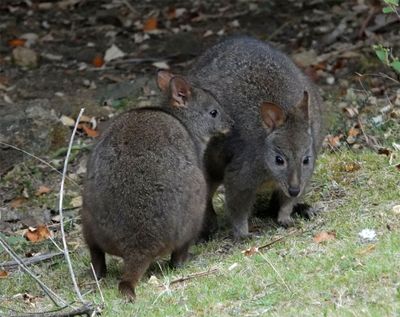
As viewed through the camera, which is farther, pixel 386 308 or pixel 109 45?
pixel 109 45

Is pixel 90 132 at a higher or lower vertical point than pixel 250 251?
lower

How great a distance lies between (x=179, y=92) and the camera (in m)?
7.91

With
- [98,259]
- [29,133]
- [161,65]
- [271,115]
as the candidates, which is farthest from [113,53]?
[98,259]

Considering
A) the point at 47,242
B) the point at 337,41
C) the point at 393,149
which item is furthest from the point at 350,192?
the point at 337,41

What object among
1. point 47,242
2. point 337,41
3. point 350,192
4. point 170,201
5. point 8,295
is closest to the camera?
point 170,201

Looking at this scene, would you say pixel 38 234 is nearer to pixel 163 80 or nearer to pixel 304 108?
pixel 163 80

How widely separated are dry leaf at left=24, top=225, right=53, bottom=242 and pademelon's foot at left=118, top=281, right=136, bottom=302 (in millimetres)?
2177

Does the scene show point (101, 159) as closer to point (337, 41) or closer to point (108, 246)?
point (108, 246)

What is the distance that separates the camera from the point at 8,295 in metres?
7.21

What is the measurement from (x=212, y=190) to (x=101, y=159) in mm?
1504

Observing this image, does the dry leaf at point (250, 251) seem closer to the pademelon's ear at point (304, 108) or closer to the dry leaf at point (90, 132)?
the pademelon's ear at point (304, 108)

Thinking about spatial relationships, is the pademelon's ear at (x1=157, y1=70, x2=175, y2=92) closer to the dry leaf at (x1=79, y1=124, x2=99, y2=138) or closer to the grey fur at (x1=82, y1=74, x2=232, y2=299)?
the grey fur at (x1=82, y1=74, x2=232, y2=299)

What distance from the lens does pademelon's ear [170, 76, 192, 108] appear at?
7836 mm

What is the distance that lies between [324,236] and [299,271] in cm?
78
